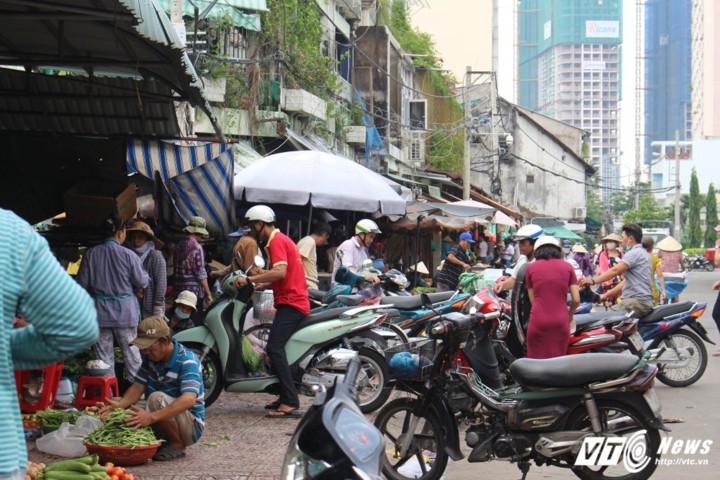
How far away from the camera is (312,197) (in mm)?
13852

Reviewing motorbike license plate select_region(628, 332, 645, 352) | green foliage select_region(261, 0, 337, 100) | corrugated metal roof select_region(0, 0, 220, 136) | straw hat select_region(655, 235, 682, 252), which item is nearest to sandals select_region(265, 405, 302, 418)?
corrugated metal roof select_region(0, 0, 220, 136)

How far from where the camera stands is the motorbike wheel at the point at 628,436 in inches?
261

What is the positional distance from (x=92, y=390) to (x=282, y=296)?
1.87 m

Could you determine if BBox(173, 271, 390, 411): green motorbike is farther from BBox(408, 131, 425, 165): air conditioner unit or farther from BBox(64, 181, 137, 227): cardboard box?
BBox(408, 131, 425, 165): air conditioner unit

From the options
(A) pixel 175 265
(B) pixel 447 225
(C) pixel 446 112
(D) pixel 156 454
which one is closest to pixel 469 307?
(D) pixel 156 454

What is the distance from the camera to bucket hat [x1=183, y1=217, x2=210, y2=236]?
11.6m

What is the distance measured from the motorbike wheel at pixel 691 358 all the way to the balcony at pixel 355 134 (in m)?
16.0

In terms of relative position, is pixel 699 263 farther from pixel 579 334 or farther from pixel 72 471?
pixel 72 471

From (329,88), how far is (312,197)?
10743 millimetres

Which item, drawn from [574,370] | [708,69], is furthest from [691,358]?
[708,69]

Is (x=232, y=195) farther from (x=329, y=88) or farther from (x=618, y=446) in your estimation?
(x=329, y=88)

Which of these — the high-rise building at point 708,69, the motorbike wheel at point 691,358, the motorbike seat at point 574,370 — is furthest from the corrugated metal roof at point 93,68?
the high-rise building at point 708,69

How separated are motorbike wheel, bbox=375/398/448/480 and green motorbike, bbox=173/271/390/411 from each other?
218 cm

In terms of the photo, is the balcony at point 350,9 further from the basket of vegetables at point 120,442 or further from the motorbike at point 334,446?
the motorbike at point 334,446
